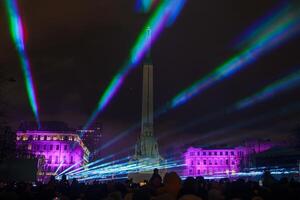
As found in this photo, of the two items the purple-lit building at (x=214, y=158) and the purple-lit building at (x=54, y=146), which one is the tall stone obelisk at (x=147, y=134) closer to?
the purple-lit building at (x=54, y=146)

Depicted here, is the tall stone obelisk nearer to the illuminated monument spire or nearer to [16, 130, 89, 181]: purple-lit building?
the illuminated monument spire

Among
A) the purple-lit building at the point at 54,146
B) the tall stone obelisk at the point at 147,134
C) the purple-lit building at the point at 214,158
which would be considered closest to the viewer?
the tall stone obelisk at the point at 147,134

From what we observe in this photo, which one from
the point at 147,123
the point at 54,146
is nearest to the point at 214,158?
the point at 54,146

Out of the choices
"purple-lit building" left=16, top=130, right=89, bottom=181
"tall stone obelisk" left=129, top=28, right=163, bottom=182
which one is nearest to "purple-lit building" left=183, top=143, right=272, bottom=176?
"purple-lit building" left=16, top=130, right=89, bottom=181

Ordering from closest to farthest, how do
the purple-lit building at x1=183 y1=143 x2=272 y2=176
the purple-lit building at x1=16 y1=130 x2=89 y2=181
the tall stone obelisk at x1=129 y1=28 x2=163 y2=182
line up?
the tall stone obelisk at x1=129 y1=28 x2=163 y2=182
the purple-lit building at x1=16 y1=130 x2=89 y2=181
the purple-lit building at x1=183 y1=143 x2=272 y2=176

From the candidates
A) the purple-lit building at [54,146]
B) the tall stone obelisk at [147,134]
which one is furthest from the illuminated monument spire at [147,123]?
the purple-lit building at [54,146]

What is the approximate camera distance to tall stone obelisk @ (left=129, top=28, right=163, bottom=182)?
5659cm

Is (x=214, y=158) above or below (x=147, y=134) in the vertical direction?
below

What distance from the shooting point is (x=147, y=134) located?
58625mm

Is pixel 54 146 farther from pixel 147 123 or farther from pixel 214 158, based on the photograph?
pixel 214 158

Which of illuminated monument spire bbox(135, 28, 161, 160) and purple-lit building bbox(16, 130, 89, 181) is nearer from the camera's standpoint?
illuminated monument spire bbox(135, 28, 161, 160)

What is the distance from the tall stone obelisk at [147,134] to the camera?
56.6m

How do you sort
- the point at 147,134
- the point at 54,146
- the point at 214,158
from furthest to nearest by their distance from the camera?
the point at 214,158 → the point at 54,146 → the point at 147,134

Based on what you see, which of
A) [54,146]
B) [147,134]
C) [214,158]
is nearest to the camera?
[147,134]
